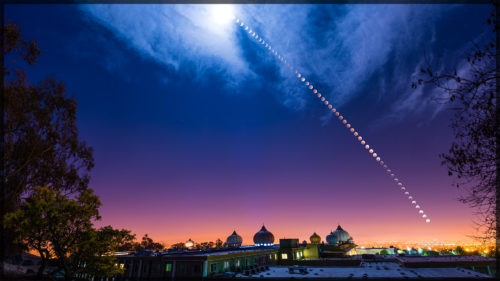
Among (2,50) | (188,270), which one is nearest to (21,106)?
(2,50)

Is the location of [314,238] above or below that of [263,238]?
below

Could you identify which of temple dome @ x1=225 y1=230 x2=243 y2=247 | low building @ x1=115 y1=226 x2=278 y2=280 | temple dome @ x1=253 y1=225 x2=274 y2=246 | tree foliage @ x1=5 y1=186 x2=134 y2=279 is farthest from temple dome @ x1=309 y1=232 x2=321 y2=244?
tree foliage @ x1=5 y1=186 x2=134 y2=279

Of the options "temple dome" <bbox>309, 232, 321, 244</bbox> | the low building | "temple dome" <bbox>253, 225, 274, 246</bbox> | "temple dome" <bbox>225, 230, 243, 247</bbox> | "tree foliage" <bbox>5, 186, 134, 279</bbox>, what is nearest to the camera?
"tree foliage" <bbox>5, 186, 134, 279</bbox>

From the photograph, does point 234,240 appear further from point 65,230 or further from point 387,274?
point 65,230

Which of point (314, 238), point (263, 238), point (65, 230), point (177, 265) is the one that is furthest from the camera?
point (263, 238)

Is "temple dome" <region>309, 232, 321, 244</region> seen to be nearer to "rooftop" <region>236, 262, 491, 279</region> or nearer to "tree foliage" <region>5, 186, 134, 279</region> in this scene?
"rooftop" <region>236, 262, 491, 279</region>

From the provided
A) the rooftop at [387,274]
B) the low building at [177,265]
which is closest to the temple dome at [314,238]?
the rooftop at [387,274]

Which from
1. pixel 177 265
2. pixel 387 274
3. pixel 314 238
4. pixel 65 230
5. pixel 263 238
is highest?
pixel 263 238

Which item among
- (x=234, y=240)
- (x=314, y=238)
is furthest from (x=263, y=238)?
(x=314, y=238)

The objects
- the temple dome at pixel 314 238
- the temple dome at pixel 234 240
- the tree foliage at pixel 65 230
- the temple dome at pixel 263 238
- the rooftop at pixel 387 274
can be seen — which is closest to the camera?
the tree foliage at pixel 65 230

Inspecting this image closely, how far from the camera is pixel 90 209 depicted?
673 inches

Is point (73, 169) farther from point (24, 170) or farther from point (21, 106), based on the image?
point (21, 106)

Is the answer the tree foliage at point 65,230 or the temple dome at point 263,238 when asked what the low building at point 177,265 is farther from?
the temple dome at point 263,238

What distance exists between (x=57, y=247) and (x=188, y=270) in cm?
2108
